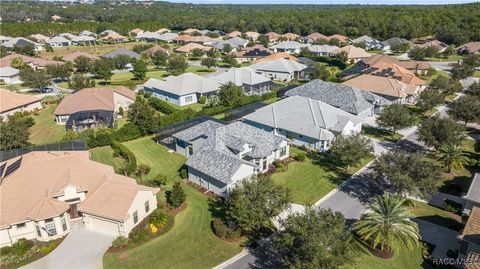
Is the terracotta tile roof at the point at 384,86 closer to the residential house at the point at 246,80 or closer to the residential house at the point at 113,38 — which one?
the residential house at the point at 246,80

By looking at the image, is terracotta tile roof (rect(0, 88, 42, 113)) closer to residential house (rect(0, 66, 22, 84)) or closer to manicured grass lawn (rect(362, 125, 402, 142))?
residential house (rect(0, 66, 22, 84))

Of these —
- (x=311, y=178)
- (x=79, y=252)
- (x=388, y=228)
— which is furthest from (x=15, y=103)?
(x=388, y=228)

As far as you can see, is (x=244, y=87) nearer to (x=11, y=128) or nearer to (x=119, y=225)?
(x=11, y=128)

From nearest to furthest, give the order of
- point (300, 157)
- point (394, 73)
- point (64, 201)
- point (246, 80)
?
point (64, 201) → point (300, 157) → point (246, 80) → point (394, 73)

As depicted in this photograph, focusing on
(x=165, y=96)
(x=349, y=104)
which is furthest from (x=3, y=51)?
(x=349, y=104)

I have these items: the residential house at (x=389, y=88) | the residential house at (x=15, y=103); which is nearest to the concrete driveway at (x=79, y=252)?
the residential house at (x=15, y=103)

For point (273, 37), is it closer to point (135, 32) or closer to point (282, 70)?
point (135, 32)

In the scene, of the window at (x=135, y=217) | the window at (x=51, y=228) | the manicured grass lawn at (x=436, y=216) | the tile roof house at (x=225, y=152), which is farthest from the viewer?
the tile roof house at (x=225, y=152)
